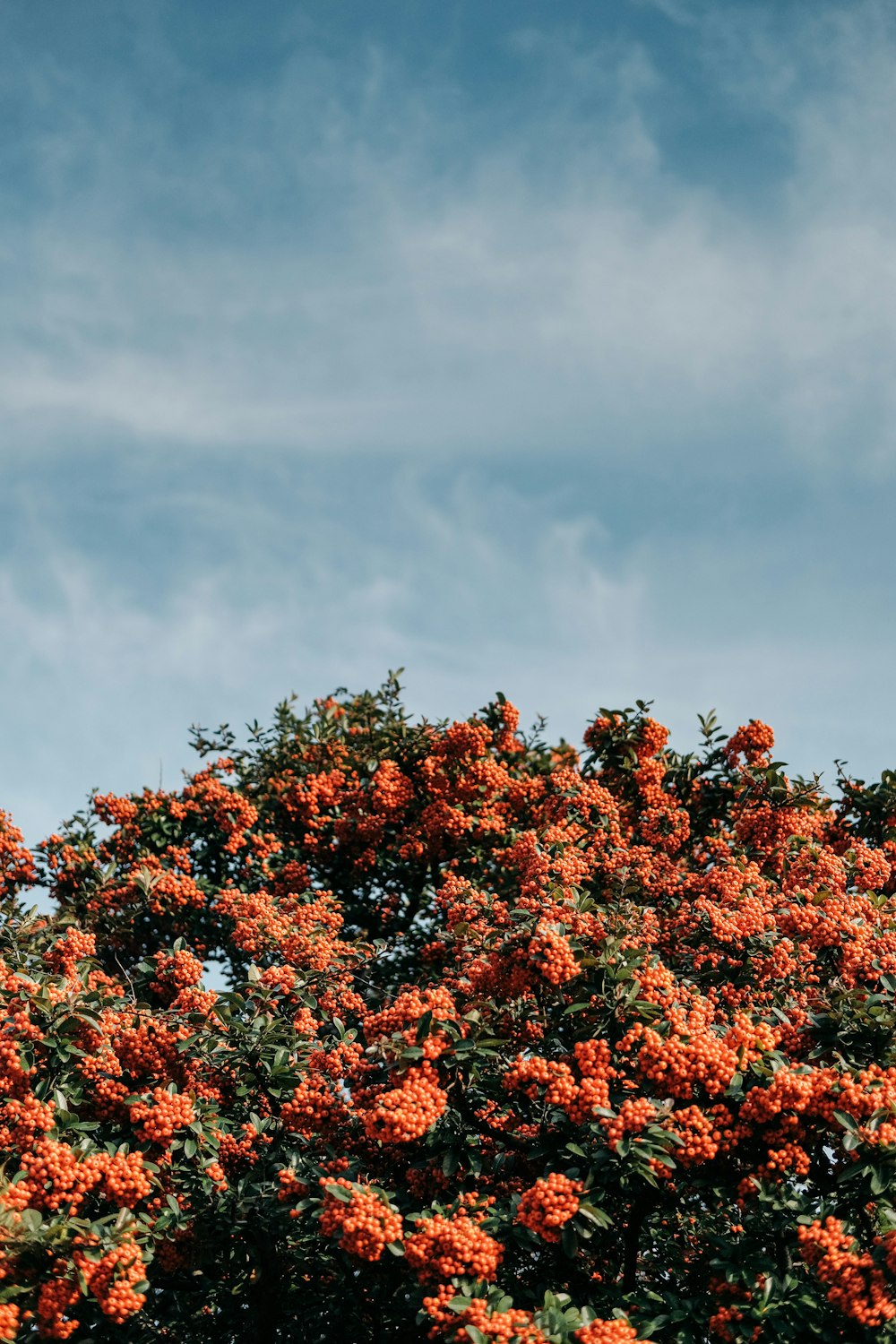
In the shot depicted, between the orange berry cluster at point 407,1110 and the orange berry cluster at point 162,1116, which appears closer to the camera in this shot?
the orange berry cluster at point 407,1110

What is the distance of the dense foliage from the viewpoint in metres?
7.77

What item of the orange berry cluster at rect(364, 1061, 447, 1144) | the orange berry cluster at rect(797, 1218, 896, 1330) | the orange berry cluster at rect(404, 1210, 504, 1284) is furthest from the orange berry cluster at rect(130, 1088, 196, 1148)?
the orange berry cluster at rect(797, 1218, 896, 1330)

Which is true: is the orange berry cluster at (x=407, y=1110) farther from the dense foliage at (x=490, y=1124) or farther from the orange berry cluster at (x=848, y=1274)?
the orange berry cluster at (x=848, y=1274)

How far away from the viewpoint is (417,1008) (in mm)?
8625

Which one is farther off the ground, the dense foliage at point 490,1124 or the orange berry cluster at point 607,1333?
the dense foliage at point 490,1124

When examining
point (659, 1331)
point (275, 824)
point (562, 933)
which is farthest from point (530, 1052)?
point (275, 824)

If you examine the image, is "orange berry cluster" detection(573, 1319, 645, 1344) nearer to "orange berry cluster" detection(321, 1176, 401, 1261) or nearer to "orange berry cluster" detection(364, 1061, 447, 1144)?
"orange berry cluster" detection(321, 1176, 401, 1261)

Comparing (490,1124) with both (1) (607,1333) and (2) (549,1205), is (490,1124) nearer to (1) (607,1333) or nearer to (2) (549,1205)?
(2) (549,1205)

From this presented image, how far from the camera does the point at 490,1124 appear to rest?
941 cm

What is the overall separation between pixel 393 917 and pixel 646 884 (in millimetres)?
4904

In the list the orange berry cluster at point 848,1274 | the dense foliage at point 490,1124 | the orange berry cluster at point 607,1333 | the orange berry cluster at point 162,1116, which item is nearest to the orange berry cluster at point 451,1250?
the dense foliage at point 490,1124

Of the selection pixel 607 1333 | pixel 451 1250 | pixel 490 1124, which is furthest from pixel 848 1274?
pixel 490 1124

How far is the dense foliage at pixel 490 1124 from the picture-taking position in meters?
7.77

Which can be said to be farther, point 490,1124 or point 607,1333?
point 490,1124
